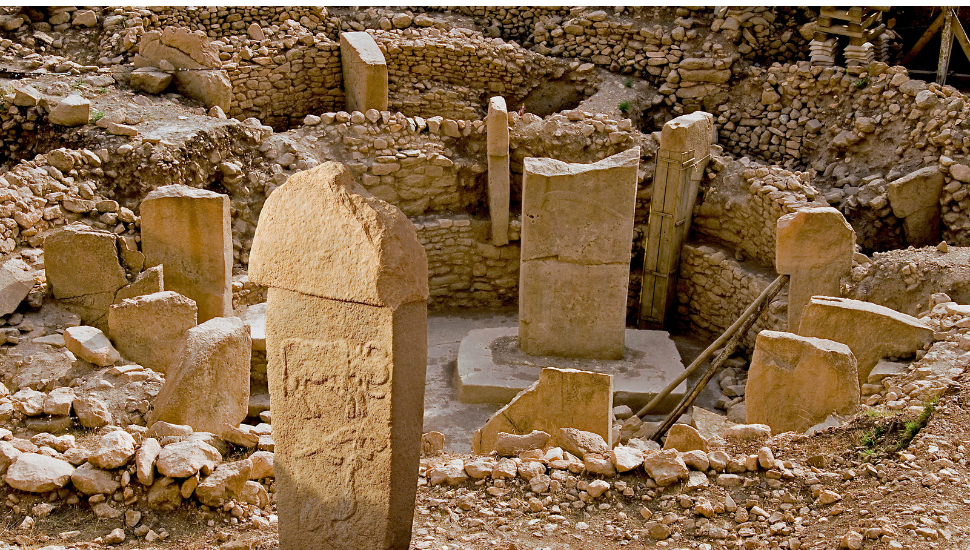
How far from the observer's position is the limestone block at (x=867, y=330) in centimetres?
669

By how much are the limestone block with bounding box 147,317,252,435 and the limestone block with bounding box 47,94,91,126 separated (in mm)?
4735

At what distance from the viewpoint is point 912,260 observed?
26.3 ft

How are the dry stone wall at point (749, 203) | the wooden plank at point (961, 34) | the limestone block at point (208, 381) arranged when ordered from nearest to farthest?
the limestone block at point (208, 381) → the dry stone wall at point (749, 203) → the wooden plank at point (961, 34)

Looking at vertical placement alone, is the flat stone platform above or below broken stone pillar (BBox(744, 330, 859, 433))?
below

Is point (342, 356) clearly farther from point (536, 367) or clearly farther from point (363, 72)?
point (363, 72)

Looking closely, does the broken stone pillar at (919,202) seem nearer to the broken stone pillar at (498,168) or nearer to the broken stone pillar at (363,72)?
the broken stone pillar at (498,168)

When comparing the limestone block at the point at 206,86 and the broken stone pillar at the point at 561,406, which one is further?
the limestone block at the point at 206,86

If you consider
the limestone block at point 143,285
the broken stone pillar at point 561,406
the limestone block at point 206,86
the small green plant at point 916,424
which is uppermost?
the limestone block at point 206,86

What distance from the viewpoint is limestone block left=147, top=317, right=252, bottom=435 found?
571 centimetres

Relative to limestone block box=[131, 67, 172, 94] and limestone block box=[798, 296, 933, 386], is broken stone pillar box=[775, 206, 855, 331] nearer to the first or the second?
limestone block box=[798, 296, 933, 386]

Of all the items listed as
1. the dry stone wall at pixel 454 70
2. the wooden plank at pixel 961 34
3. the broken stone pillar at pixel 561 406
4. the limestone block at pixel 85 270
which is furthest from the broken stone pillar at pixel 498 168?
the wooden plank at pixel 961 34

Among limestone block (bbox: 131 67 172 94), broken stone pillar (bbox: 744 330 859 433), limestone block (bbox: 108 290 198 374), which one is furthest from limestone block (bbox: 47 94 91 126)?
broken stone pillar (bbox: 744 330 859 433)

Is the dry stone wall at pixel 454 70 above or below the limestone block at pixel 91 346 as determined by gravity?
above

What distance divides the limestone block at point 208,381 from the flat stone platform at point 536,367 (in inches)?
119
